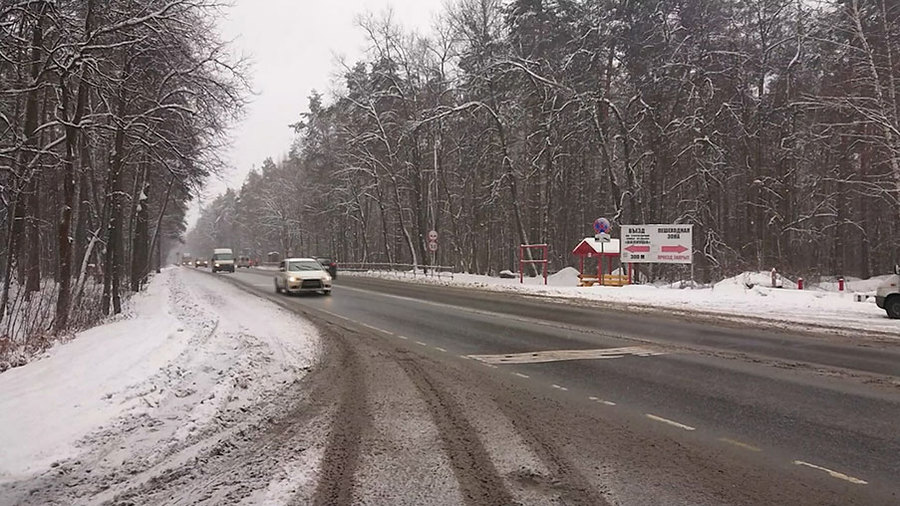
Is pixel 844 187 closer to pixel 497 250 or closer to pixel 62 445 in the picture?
pixel 497 250

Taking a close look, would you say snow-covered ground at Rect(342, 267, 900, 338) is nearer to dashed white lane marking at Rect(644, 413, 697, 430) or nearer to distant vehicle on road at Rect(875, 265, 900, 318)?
distant vehicle on road at Rect(875, 265, 900, 318)

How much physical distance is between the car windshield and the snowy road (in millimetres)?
13978

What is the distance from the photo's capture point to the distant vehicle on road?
1507cm

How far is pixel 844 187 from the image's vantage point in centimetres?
3325

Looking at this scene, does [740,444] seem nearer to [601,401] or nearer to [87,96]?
[601,401]

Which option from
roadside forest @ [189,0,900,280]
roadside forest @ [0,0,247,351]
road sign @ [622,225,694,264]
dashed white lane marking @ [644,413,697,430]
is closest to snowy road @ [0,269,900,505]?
dashed white lane marking @ [644,413,697,430]

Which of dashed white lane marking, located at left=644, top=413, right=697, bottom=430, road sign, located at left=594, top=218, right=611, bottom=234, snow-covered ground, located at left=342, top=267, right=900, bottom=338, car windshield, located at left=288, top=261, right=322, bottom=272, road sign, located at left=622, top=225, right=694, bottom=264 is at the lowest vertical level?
dashed white lane marking, located at left=644, top=413, right=697, bottom=430

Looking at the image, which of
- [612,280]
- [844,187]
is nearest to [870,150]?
[844,187]

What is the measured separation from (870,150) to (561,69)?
15.0 meters

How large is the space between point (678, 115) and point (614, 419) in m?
27.0

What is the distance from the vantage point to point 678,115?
97.5 ft

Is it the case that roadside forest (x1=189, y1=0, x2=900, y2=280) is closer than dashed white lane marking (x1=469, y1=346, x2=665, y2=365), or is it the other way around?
dashed white lane marking (x1=469, y1=346, x2=665, y2=365)

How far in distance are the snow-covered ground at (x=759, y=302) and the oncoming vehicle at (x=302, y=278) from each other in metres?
7.72

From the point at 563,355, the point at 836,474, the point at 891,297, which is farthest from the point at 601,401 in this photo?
the point at 891,297
